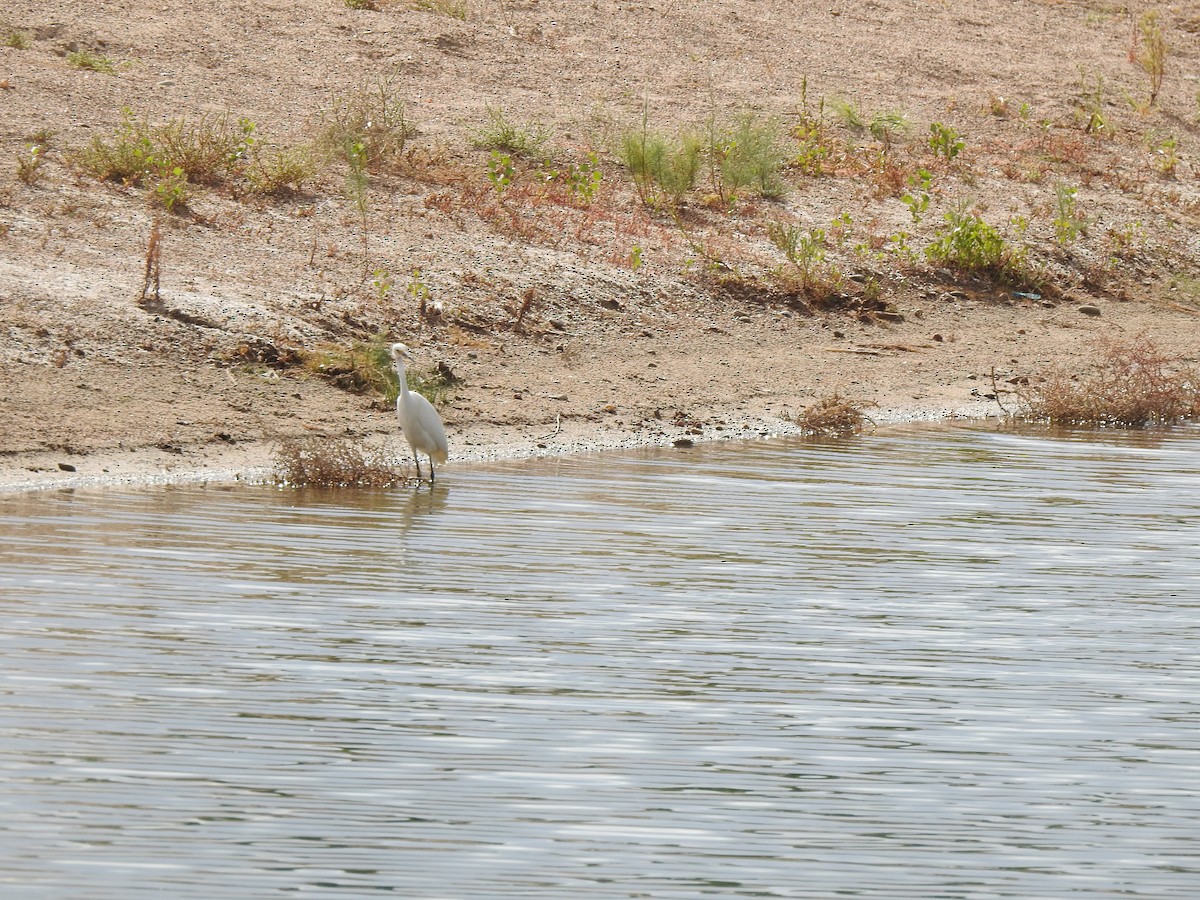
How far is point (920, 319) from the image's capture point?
56.8 ft

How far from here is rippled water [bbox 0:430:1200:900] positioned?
5801mm

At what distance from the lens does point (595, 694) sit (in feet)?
Result: 24.1

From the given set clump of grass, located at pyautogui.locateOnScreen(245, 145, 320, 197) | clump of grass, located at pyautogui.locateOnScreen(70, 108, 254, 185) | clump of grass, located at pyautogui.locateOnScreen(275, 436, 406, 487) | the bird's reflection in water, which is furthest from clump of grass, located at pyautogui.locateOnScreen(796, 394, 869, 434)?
clump of grass, located at pyautogui.locateOnScreen(70, 108, 254, 185)

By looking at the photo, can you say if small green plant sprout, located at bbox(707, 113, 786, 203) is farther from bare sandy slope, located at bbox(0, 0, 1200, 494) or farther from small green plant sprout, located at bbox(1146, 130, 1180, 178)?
small green plant sprout, located at bbox(1146, 130, 1180, 178)

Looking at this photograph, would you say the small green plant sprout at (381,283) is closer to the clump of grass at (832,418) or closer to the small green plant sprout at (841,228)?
the clump of grass at (832,418)

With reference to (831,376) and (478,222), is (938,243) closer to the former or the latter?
(831,376)

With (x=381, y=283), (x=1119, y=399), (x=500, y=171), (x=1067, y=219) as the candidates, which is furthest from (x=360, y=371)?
(x=1067, y=219)

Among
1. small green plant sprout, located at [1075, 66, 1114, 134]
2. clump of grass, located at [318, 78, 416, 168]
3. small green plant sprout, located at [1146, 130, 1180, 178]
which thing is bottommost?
clump of grass, located at [318, 78, 416, 168]

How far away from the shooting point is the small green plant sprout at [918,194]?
1867 centimetres

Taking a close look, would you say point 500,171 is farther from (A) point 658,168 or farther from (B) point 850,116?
(B) point 850,116

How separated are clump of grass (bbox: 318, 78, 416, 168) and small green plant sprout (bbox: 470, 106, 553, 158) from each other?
0.68 metres

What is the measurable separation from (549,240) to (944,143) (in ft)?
20.1

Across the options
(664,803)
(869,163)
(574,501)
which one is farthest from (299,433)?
(869,163)

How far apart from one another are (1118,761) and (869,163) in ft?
45.3
